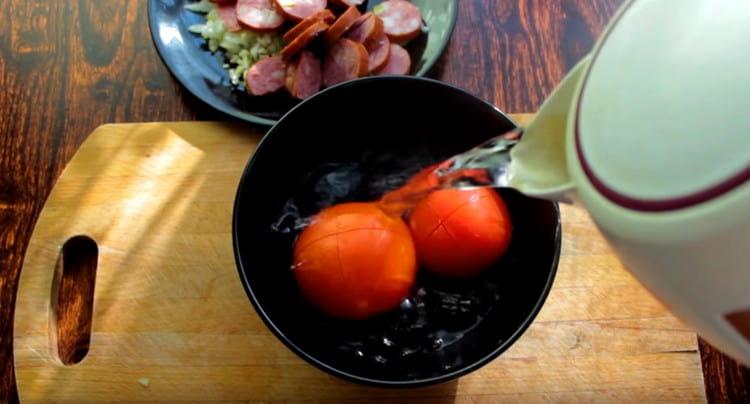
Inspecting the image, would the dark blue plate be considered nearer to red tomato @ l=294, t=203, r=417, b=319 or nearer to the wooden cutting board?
the wooden cutting board

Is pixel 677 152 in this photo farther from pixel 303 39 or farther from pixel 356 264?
pixel 303 39

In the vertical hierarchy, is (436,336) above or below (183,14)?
below

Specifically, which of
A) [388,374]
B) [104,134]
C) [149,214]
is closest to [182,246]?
[149,214]

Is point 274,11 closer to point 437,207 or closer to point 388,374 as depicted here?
point 437,207

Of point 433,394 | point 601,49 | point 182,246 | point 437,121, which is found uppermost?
point 601,49

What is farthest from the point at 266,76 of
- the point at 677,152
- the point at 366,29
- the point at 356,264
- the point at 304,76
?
the point at 677,152

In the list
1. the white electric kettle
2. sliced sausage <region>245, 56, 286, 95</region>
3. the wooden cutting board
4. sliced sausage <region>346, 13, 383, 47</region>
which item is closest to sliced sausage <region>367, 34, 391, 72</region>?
sliced sausage <region>346, 13, 383, 47</region>

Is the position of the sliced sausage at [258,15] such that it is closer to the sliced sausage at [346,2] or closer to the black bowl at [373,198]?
the sliced sausage at [346,2]

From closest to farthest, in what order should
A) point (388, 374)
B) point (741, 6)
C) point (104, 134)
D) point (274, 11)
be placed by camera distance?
point (741, 6) → point (388, 374) → point (104, 134) → point (274, 11)
